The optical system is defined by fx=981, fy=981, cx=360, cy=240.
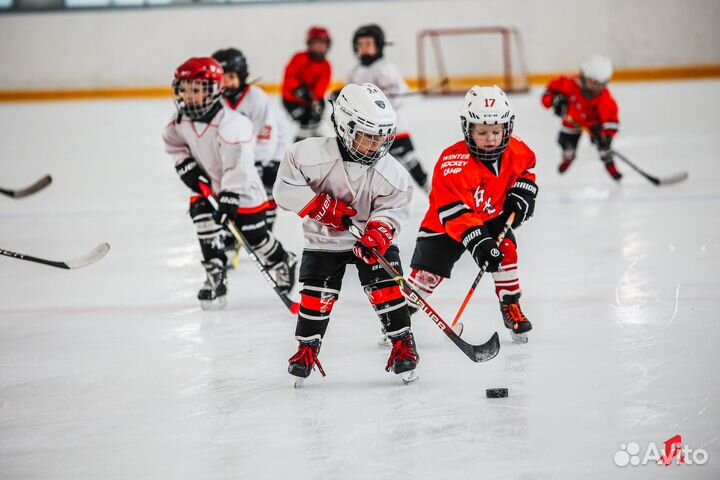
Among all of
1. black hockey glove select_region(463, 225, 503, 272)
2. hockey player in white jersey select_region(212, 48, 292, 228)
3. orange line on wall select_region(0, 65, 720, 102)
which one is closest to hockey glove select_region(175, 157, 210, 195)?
hockey player in white jersey select_region(212, 48, 292, 228)

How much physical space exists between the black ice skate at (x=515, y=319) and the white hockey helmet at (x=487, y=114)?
1.59ft

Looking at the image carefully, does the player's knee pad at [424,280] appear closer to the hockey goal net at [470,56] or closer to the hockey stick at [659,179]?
the hockey stick at [659,179]

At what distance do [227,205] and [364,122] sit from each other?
108 cm

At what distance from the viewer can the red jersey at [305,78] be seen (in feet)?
21.6

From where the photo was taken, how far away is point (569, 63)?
11945 millimetres

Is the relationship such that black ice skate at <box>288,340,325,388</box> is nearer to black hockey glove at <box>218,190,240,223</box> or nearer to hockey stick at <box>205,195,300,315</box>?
hockey stick at <box>205,195,300,315</box>

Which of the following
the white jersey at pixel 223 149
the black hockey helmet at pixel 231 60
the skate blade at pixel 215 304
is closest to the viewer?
the white jersey at pixel 223 149

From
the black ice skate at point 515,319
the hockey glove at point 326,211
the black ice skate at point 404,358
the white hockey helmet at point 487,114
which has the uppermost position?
the white hockey helmet at point 487,114

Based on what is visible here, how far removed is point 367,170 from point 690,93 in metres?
8.58

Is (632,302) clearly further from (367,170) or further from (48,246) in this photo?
(48,246)

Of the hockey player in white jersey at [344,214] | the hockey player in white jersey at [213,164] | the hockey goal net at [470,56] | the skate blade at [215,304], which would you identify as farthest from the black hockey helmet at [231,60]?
the hockey goal net at [470,56]

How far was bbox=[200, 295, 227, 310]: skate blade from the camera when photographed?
3.84 meters

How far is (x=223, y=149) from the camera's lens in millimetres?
3717

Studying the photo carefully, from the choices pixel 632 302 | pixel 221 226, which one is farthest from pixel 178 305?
pixel 632 302
